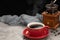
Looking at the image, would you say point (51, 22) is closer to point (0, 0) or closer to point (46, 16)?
point (46, 16)

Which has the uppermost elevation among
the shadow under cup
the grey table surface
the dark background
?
the dark background

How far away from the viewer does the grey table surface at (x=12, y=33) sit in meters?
0.69

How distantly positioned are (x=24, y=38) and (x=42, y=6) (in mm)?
282

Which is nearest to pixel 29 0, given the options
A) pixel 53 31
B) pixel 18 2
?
pixel 18 2

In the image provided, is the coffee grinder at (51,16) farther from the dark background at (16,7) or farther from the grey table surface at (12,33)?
the dark background at (16,7)

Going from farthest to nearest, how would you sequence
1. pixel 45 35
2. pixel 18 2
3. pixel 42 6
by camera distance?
1. pixel 18 2
2. pixel 42 6
3. pixel 45 35

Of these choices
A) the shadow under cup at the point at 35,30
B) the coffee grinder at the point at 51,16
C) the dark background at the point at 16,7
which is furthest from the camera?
the dark background at the point at 16,7

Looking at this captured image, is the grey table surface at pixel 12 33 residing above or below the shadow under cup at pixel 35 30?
below

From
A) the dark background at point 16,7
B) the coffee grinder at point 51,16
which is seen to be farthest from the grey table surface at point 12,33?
the dark background at point 16,7

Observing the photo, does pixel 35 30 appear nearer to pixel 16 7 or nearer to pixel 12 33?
pixel 12 33

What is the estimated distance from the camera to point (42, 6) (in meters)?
0.87

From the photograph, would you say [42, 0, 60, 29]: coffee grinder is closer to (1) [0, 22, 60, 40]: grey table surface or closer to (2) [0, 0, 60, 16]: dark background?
(1) [0, 22, 60, 40]: grey table surface

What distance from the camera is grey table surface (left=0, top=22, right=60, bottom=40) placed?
2.26ft

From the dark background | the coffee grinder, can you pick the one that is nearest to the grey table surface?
the coffee grinder
